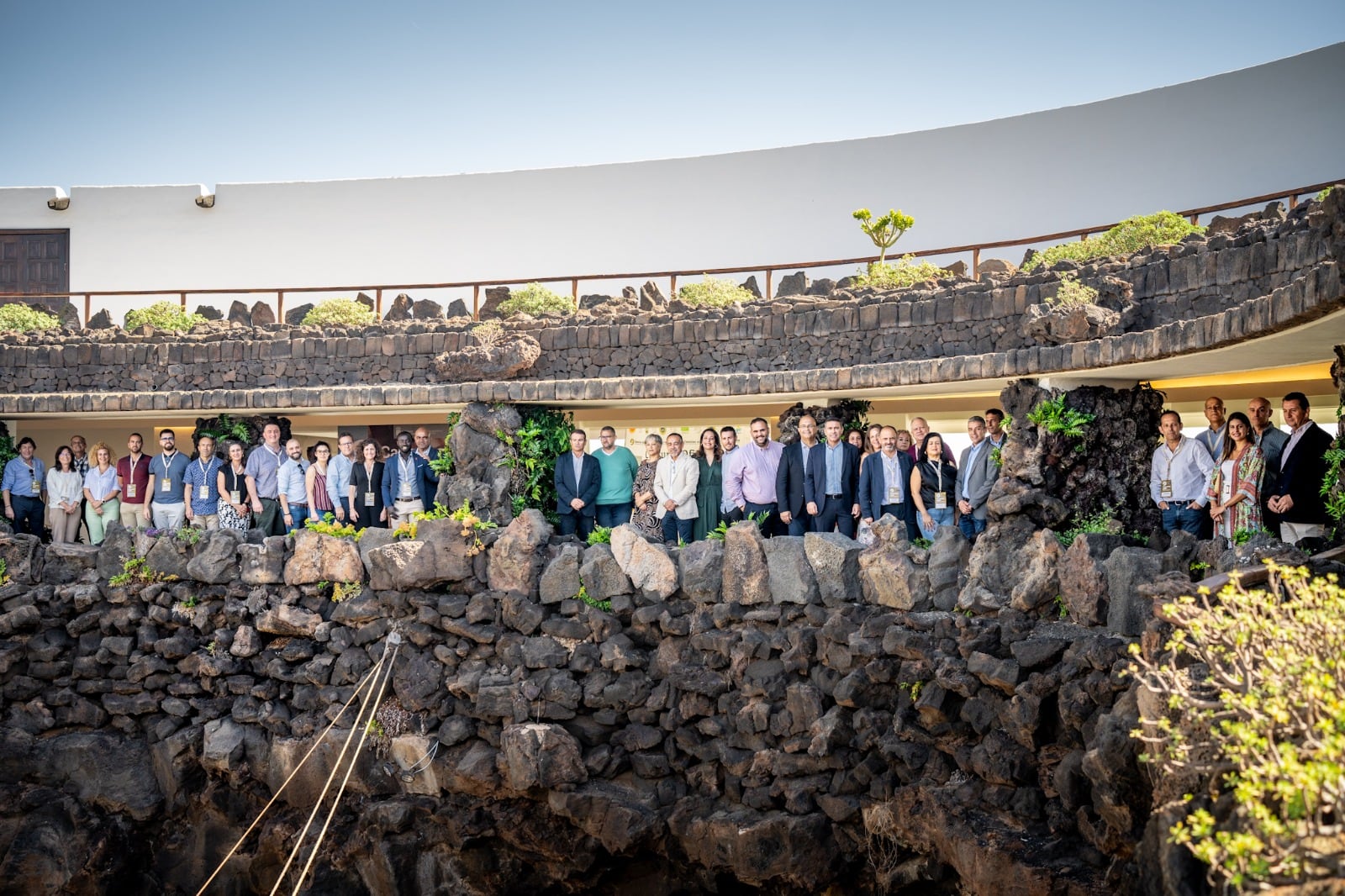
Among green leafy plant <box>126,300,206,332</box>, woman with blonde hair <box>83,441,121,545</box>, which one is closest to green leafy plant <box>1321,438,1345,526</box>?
woman with blonde hair <box>83,441,121,545</box>

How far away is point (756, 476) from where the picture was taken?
33.0 feet

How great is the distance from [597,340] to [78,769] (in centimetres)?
647

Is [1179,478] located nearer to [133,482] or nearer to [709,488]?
[709,488]

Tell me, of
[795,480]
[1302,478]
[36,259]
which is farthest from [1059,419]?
[36,259]

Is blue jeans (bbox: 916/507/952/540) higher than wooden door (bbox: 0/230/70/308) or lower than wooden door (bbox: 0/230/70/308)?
lower

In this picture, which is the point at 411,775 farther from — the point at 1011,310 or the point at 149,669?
the point at 1011,310

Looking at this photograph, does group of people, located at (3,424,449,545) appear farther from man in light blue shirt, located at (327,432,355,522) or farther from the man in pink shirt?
the man in pink shirt

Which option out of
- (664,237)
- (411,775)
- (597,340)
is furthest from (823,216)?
(411,775)

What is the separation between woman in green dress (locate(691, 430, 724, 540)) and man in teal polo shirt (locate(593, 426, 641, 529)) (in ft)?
2.46

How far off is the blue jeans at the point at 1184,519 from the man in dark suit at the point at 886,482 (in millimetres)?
1920

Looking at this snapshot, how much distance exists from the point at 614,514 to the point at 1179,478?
4.89 metres

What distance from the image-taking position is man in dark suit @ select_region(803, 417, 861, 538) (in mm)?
9742

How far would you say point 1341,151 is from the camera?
14578mm

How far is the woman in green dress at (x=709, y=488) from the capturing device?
10.5m
